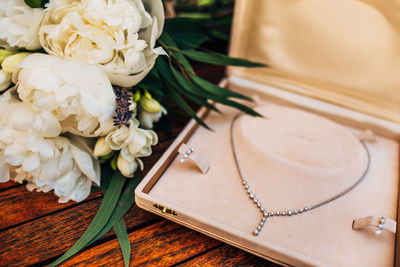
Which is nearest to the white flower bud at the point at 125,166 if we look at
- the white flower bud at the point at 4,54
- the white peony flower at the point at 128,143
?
the white peony flower at the point at 128,143

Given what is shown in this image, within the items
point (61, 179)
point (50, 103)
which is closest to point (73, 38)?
point (50, 103)

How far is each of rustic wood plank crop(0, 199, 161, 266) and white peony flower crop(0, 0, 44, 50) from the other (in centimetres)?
27

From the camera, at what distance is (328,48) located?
2.24 feet

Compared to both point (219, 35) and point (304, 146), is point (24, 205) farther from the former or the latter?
point (219, 35)

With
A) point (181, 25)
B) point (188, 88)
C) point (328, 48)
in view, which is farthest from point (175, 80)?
point (328, 48)

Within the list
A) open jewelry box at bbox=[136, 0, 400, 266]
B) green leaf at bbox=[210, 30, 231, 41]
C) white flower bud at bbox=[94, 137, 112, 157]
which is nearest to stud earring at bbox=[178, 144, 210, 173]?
open jewelry box at bbox=[136, 0, 400, 266]

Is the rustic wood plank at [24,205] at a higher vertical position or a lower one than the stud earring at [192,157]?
lower

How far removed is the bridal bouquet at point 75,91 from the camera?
1.37 feet

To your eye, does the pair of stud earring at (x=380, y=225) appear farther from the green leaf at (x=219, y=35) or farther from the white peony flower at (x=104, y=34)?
the green leaf at (x=219, y=35)

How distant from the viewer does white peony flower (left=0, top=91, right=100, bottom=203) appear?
0.43 meters

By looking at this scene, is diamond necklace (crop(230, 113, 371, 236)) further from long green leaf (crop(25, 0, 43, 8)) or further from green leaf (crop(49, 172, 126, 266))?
long green leaf (crop(25, 0, 43, 8))

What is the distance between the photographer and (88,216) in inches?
20.3

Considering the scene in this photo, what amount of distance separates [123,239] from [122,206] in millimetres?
60

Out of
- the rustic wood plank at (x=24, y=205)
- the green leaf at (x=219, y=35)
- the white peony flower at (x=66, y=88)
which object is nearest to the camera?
the white peony flower at (x=66, y=88)
